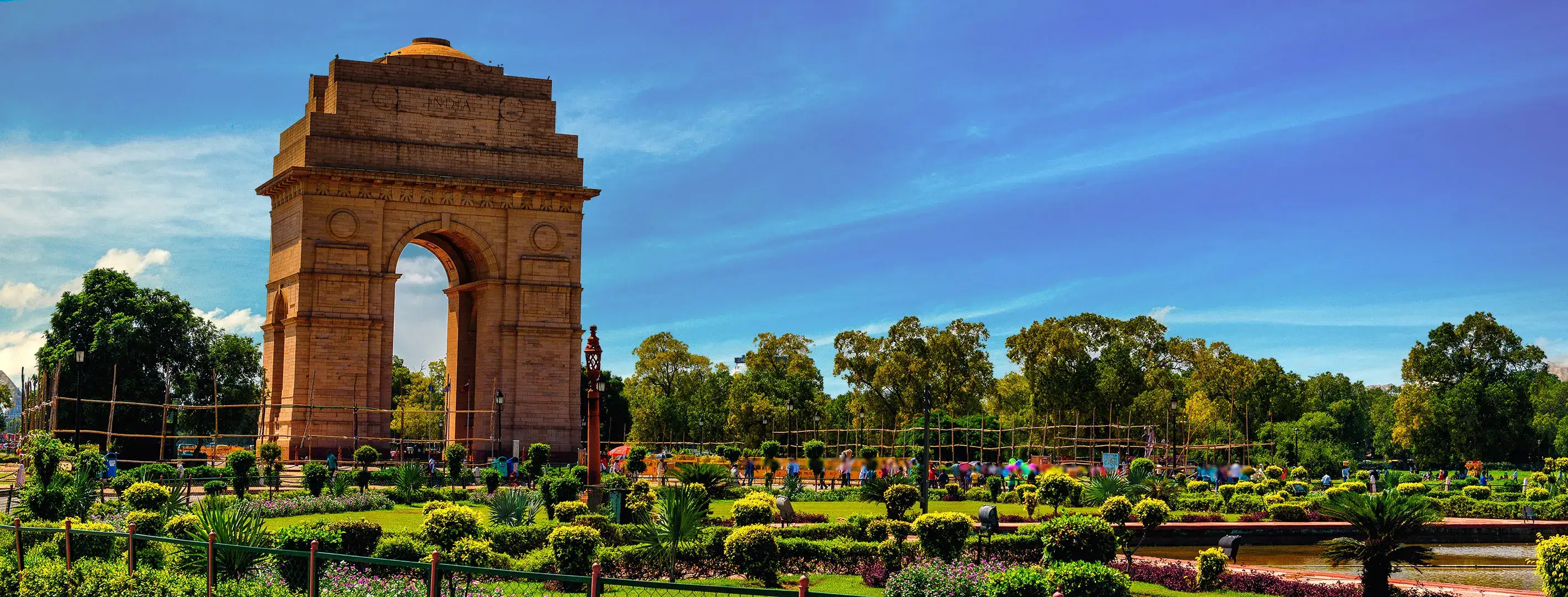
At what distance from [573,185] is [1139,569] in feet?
91.5

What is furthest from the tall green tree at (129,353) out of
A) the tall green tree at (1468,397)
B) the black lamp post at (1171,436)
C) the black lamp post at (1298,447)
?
the tall green tree at (1468,397)

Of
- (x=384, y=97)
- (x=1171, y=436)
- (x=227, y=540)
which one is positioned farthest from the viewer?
(x=1171, y=436)

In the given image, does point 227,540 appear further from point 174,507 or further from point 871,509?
point 871,509

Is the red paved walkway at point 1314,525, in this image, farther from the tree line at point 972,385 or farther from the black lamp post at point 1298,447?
the black lamp post at point 1298,447

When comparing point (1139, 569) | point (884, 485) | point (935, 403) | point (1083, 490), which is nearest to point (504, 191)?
point (884, 485)

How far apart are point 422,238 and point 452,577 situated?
1244 inches

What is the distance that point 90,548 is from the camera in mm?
14164

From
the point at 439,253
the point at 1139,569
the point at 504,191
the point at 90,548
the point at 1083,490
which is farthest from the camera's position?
the point at 439,253

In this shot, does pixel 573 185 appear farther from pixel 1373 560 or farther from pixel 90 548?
pixel 1373 560

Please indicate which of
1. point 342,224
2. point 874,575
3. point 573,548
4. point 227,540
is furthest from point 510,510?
point 342,224

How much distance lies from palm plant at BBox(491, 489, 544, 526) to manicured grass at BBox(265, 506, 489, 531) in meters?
0.38

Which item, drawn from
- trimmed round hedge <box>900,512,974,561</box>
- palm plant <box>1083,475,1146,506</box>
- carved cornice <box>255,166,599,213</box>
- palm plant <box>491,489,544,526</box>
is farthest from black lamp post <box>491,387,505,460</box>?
trimmed round hedge <box>900,512,974,561</box>

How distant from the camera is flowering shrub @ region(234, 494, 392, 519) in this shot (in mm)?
23312

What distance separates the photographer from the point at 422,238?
4156 centimetres
